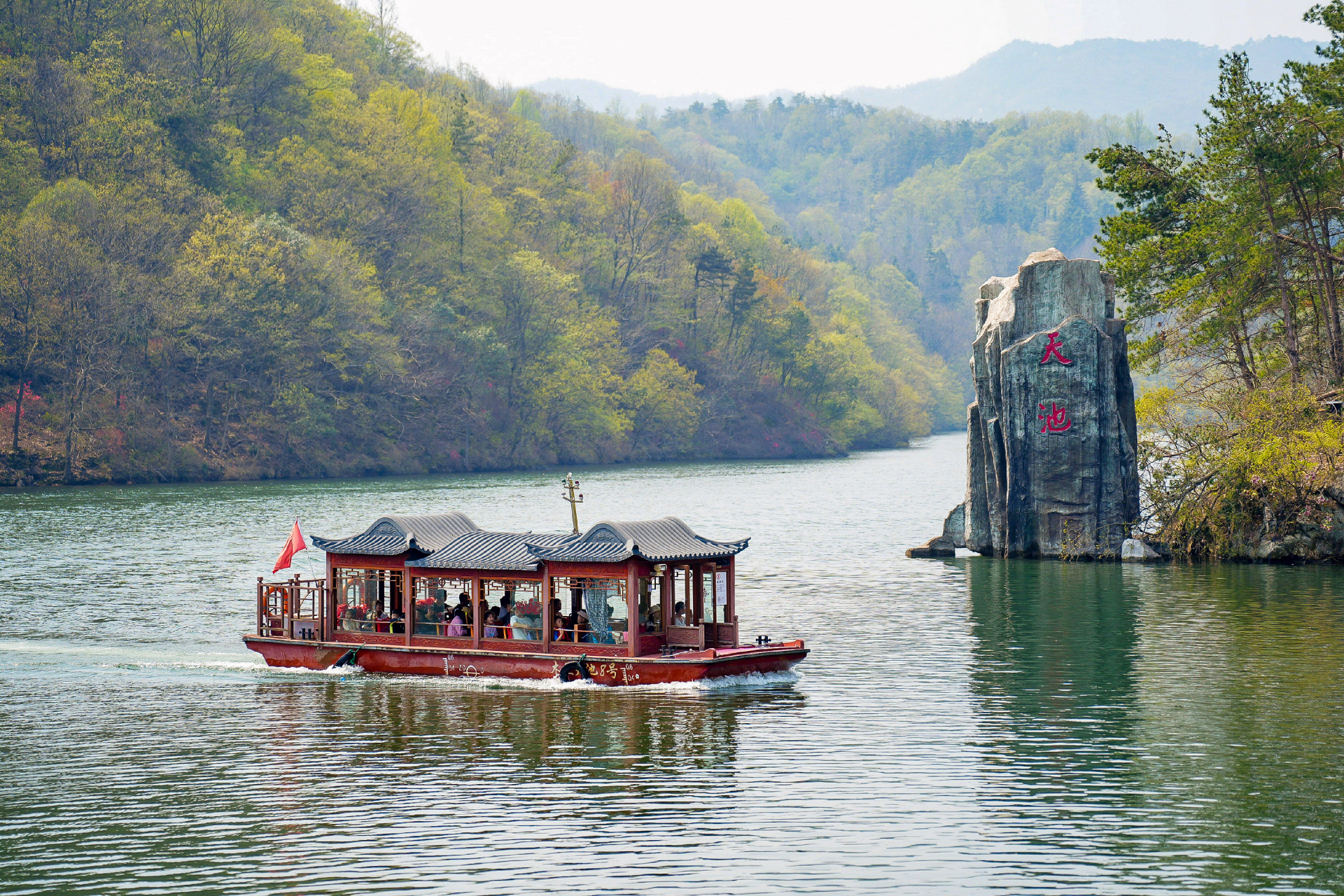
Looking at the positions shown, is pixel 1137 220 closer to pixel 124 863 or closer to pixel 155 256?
pixel 124 863

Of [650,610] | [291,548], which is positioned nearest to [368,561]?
[291,548]

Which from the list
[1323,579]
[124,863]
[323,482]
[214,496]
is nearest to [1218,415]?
[1323,579]

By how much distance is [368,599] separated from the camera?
35250mm

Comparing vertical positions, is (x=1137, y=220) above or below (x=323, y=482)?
above

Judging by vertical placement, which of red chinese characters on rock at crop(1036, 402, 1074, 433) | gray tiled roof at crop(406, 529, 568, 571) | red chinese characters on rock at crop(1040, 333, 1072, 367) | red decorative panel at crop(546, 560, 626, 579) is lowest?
red decorative panel at crop(546, 560, 626, 579)

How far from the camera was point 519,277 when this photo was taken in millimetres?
127625

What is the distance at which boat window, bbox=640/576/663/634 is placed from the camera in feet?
105

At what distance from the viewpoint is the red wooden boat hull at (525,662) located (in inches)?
1219

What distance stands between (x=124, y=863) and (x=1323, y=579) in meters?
40.6

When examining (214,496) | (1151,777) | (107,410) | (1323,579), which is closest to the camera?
(1151,777)

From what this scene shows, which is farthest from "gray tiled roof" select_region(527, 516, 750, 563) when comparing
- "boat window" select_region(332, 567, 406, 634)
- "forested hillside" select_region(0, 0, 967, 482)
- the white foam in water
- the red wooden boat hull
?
"forested hillside" select_region(0, 0, 967, 482)

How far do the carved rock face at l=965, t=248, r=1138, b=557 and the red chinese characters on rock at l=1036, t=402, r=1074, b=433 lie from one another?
0.03m

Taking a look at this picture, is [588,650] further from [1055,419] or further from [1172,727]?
[1055,419]

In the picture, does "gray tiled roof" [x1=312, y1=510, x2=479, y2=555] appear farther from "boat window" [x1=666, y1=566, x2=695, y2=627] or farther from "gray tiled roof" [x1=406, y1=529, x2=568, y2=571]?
"boat window" [x1=666, y1=566, x2=695, y2=627]
